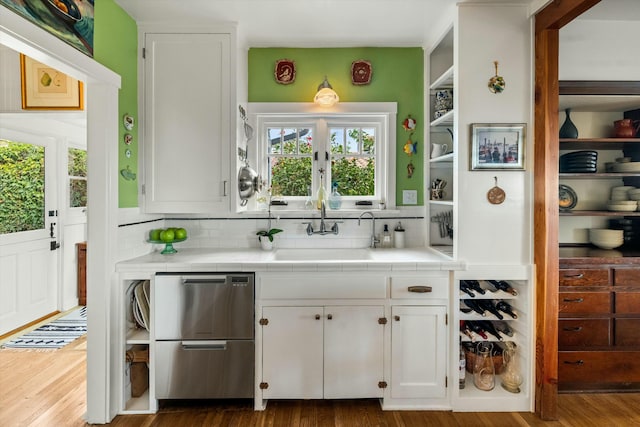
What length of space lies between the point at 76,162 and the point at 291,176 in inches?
120

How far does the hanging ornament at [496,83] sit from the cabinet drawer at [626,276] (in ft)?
4.71

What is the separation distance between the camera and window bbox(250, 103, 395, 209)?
117 inches

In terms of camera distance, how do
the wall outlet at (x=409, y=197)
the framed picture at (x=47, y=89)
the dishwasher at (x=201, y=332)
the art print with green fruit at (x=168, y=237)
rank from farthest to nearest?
the framed picture at (x=47, y=89) < the wall outlet at (x=409, y=197) < the art print with green fruit at (x=168, y=237) < the dishwasher at (x=201, y=332)

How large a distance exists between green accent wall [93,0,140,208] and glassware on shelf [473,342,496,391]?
2.49 meters

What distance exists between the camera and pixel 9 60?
3.30 metres

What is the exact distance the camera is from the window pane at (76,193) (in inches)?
170

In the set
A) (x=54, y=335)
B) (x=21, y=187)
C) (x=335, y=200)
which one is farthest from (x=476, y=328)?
(x=21, y=187)

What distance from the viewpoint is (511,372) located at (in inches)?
91.3

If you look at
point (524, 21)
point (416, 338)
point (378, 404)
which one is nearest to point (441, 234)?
point (416, 338)

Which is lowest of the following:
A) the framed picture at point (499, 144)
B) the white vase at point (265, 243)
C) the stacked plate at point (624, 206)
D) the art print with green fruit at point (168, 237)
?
the white vase at point (265, 243)

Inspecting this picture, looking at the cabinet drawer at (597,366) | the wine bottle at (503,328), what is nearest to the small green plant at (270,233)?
the wine bottle at (503,328)

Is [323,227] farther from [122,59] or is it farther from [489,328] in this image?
[122,59]

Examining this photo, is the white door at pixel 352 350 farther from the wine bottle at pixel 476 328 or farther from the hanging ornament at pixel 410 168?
the hanging ornament at pixel 410 168

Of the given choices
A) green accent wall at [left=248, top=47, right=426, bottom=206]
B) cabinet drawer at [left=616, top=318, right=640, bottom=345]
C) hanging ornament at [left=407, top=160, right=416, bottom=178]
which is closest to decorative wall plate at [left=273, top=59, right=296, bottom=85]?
green accent wall at [left=248, top=47, right=426, bottom=206]
